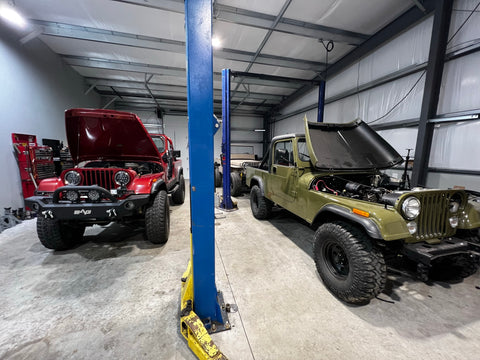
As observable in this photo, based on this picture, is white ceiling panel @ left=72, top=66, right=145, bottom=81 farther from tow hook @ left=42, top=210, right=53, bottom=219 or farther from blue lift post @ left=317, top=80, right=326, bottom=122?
tow hook @ left=42, top=210, right=53, bottom=219

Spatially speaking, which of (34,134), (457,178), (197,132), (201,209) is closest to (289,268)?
(201,209)

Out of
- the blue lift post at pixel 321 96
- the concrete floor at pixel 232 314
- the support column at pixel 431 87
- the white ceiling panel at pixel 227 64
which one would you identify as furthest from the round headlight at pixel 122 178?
the support column at pixel 431 87

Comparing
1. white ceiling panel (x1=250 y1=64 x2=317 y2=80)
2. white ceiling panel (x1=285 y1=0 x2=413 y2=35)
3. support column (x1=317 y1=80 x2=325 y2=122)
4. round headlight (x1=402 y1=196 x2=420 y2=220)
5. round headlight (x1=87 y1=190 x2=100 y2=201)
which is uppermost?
white ceiling panel (x1=250 y1=64 x2=317 y2=80)

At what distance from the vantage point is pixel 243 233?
3.51 metres

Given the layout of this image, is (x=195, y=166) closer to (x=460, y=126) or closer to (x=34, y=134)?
(x=460, y=126)

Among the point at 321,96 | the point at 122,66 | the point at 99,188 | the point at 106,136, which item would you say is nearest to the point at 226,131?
the point at 106,136

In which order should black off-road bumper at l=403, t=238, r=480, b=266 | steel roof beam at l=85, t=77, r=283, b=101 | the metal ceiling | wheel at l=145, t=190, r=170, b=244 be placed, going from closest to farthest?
black off-road bumper at l=403, t=238, r=480, b=266 → wheel at l=145, t=190, r=170, b=244 → the metal ceiling → steel roof beam at l=85, t=77, r=283, b=101

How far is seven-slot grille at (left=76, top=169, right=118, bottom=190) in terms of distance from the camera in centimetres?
267

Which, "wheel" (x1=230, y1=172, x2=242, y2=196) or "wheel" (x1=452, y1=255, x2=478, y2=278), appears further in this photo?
"wheel" (x1=230, y1=172, x2=242, y2=196)

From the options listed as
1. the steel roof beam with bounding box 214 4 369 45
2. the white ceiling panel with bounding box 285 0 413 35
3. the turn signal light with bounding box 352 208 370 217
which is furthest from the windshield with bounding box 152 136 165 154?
the turn signal light with bounding box 352 208 370 217

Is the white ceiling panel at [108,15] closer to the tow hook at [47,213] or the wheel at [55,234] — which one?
the tow hook at [47,213]

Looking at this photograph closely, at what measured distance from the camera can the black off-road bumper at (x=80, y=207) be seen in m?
2.27

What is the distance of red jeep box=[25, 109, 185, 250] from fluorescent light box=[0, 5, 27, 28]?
341 cm

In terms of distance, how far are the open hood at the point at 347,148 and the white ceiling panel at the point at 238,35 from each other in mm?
3402
